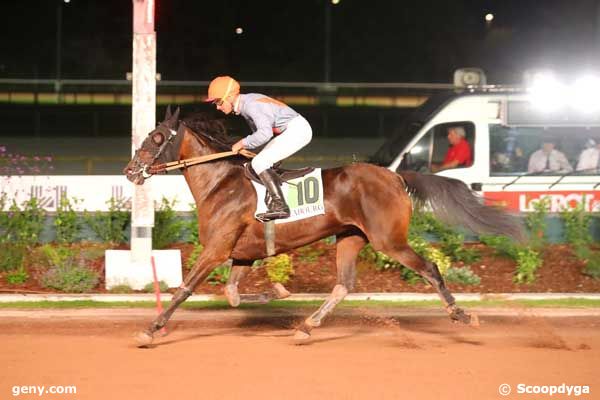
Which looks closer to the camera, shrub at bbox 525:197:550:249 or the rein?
the rein

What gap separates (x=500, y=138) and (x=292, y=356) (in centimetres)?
763

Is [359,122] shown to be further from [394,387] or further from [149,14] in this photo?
[394,387]

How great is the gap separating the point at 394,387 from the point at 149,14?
224 inches

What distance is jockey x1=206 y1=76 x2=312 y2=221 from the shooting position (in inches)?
328

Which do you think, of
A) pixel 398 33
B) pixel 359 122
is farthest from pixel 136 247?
pixel 398 33

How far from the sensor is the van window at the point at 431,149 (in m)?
14.4

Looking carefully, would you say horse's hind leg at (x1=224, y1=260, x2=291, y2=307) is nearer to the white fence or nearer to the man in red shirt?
the white fence

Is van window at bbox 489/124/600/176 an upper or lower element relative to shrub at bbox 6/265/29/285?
upper

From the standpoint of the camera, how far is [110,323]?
9.63m

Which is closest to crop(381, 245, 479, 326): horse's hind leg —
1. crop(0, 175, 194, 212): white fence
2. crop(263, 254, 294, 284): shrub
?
crop(263, 254, 294, 284): shrub

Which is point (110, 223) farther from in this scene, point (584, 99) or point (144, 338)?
point (584, 99)

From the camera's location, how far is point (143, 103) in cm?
1102

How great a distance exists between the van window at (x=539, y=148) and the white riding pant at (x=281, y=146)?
6.54 metres

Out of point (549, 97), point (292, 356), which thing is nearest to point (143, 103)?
point (292, 356)
